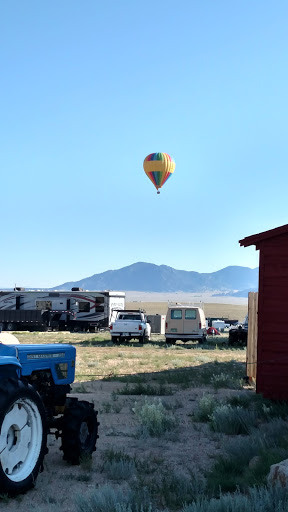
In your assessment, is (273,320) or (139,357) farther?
(139,357)

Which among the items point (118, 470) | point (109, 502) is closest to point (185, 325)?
point (118, 470)

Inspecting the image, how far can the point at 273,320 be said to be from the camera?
12477mm

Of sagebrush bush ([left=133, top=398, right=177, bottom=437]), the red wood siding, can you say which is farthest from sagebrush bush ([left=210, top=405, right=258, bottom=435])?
the red wood siding

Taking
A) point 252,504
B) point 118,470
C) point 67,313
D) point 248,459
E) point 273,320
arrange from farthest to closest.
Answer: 1. point 67,313
2. point 273,320
3. point 248,459
4. point 118,470
5. point 252,504

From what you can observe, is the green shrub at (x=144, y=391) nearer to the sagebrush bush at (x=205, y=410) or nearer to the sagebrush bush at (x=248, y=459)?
the sagebrush bush at (x=205, y=410)

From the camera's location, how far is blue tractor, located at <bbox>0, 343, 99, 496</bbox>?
6148 millimetres

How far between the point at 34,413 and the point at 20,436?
277mm

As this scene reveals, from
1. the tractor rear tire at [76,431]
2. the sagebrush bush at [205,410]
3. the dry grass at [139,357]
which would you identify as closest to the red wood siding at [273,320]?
the sagebrush bush at [205,410]

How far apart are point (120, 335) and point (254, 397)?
19419 millimetres

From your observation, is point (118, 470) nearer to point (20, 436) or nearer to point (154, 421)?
point (20, 436)

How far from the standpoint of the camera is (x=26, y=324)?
142 feet

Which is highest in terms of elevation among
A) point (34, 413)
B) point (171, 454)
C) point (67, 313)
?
point (67, 313)

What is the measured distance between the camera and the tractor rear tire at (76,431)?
7734 mm

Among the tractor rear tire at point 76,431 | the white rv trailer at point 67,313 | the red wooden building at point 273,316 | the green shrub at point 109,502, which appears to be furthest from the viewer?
the white rv trailer at point 67,313
